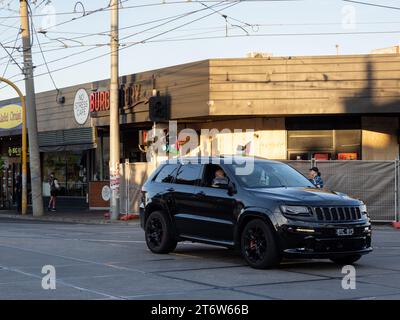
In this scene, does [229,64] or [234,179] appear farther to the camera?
[229,64]

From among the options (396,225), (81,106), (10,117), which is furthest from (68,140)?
(396,225)

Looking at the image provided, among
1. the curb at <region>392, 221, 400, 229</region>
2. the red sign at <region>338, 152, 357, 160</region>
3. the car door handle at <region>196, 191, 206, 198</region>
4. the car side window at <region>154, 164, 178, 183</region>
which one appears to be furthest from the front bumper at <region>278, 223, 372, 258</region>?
the red sign at <region>338, 152, 357, 160</region>

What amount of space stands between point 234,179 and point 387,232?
896cm

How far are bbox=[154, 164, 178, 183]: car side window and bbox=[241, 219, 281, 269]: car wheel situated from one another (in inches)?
101

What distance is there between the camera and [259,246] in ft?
37.2

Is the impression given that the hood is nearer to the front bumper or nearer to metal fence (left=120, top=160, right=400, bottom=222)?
the front bumper

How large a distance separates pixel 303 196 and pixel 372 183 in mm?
11624

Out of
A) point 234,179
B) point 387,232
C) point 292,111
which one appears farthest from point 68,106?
point 234,179

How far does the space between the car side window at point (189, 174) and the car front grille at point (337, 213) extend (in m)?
2.72

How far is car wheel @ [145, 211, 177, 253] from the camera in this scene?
13422 mm

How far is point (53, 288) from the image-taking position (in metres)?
9.61

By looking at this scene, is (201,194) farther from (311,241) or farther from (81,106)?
(81,106)
